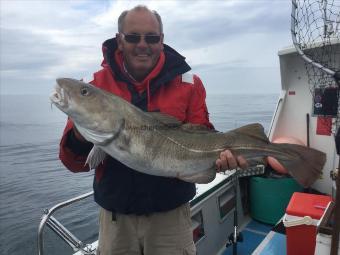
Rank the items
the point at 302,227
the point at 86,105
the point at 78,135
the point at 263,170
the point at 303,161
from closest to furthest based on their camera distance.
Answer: the point at 86,105, the point at 78,135, the point at 303,161, the point at 302,227, the point at 263,170

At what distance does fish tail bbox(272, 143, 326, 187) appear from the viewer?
10.9 ft

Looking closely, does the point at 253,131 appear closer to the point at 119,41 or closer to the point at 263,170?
the point at 119,41

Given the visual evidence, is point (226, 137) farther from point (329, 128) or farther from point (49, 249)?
point (49, 249)

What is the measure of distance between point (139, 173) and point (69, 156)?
2.37 ft

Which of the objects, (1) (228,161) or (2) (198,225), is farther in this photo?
(2) (198,225)

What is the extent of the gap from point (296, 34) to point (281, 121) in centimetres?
368

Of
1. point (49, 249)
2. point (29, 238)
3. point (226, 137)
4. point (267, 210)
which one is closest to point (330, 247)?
point (226, 137)

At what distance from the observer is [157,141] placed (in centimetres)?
315

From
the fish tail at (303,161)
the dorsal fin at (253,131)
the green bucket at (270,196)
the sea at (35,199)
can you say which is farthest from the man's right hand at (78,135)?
the green bucket at (270,196)

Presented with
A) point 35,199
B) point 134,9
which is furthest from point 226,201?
point 35,199

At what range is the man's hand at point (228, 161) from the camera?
3.32m

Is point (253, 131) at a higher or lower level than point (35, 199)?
higher

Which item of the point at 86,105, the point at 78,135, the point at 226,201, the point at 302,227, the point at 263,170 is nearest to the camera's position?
the point at 86,105

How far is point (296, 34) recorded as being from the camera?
4641mm
